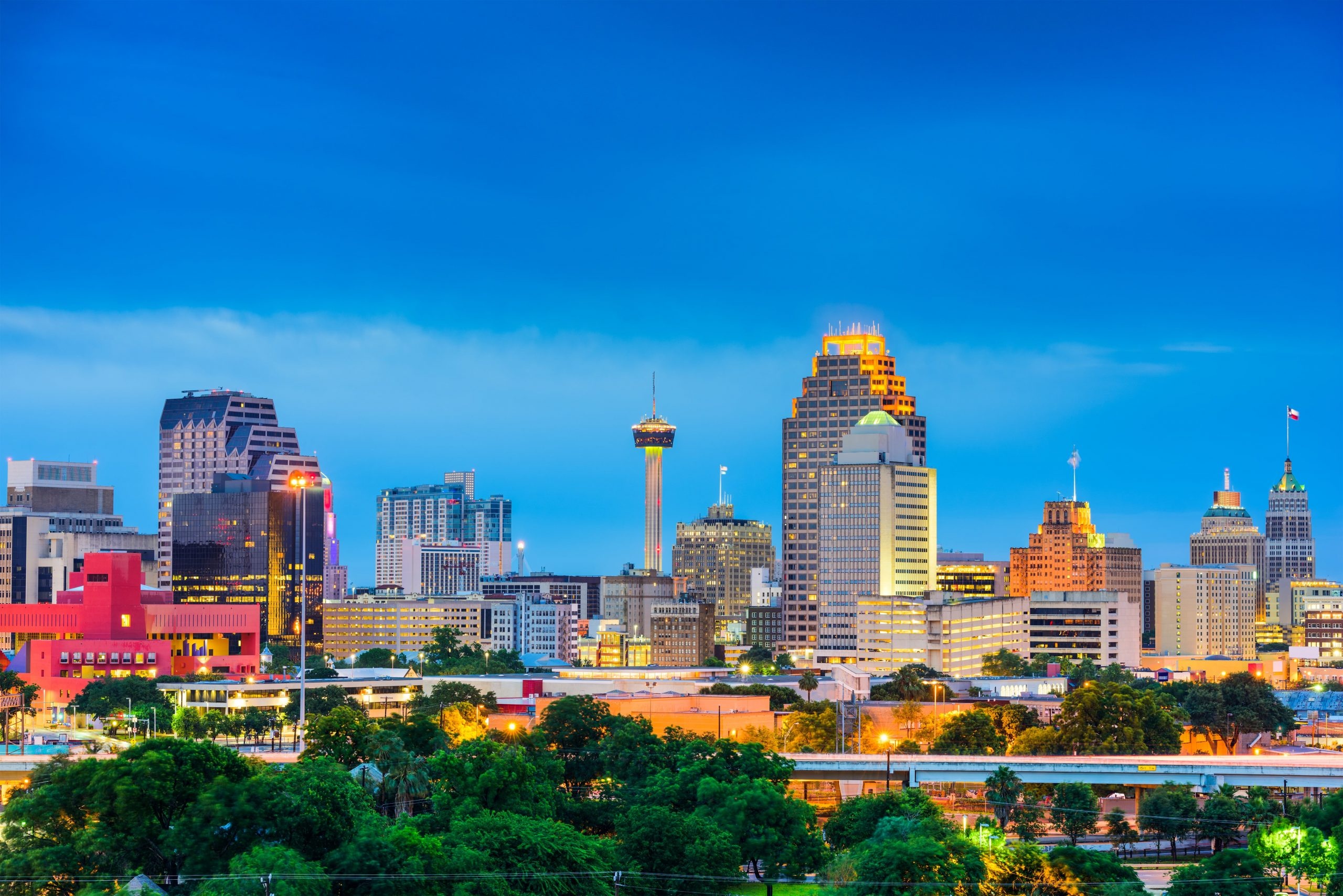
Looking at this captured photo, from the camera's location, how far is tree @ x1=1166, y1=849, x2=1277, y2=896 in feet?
293

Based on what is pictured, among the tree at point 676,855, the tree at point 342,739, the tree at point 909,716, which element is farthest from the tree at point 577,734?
the tree at point 909,716

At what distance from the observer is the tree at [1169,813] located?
115m

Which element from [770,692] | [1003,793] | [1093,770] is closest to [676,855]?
[1003,793]

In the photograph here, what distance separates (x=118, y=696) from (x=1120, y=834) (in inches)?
3968

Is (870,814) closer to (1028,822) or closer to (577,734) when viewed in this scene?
(1028,822)

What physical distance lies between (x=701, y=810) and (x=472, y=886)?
22.3 m

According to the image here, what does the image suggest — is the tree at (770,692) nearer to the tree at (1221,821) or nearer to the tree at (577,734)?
the tree at (577,734)

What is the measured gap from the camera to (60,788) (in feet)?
277

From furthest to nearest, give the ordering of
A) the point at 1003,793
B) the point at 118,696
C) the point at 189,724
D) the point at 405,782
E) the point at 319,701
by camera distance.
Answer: the point at 319,701, the point at 118,696, the point at 189,724, the point at 1003,793, the point at 405,782

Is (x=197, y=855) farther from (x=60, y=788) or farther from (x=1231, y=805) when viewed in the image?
(x=1231, y=805)

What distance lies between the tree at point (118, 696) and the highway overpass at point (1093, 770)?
72158mm

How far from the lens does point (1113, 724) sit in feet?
505

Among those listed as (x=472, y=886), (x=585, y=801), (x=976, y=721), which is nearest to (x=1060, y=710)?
(x=976, y=721)

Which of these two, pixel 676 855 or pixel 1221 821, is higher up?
pixel 676 855
